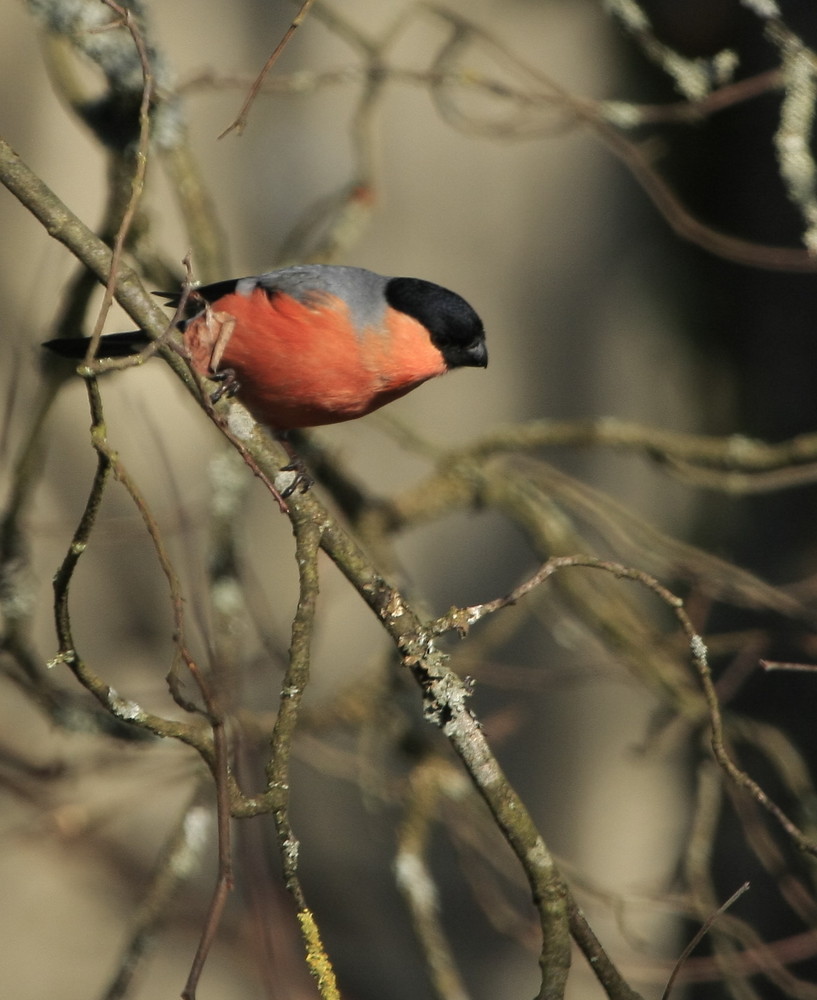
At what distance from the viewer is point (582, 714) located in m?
3.21

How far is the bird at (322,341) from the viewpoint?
2.01 metres

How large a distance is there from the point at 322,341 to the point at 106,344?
0.50 m

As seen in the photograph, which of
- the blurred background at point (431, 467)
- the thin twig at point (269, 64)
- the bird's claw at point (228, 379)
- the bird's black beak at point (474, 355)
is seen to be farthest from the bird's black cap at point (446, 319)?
the thin twig at point (269, 64)

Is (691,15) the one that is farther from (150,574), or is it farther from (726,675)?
(150,574)

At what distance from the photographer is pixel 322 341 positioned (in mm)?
2031

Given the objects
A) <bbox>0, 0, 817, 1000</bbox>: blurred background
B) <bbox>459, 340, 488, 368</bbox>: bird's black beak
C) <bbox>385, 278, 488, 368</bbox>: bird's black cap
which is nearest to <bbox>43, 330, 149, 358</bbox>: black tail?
<bbox>0, 0, 817, 1000</bbox>: blurred background

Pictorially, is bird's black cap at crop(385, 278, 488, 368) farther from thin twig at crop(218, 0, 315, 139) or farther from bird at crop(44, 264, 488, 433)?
thin twig at crop(218, 0, 315, 139)

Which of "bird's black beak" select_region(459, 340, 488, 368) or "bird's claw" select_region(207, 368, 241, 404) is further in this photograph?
"bird's black beak" select_region(459, 340, 488, 368)

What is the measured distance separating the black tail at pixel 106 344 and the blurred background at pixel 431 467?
0.37 metres

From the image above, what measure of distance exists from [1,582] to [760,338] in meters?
2.15

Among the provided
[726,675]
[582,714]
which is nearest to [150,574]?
[582,714]

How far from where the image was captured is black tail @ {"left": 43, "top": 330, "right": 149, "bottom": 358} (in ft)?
6.52

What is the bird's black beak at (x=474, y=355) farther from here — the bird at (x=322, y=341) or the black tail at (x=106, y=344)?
the black tail at (x=106, y=344)

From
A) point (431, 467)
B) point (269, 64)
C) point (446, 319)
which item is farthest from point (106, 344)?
point (431, 467)
